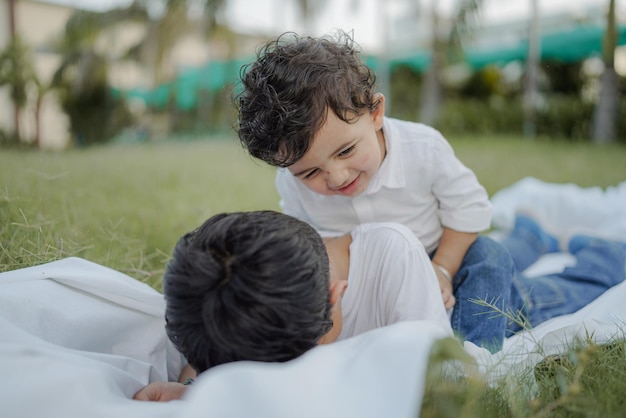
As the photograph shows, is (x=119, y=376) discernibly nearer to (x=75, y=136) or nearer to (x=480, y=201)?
(x=480, y=201)

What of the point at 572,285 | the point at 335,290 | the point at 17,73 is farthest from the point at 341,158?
the point at 17,73

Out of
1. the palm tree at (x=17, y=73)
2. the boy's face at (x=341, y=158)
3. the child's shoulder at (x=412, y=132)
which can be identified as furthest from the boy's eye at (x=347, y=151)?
the palm tree at (x=17, y=73)

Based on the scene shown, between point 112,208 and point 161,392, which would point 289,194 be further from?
→ point 112,208

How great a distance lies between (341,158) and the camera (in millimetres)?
1626

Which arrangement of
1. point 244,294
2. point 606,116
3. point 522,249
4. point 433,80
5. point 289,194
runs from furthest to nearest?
point 433,80 < point 606,116 < point 522,249 < point 289,194 < point 244,294

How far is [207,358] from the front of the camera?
1038mm

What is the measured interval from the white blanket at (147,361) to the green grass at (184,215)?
3.6 inches

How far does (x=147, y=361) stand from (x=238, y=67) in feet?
29.3

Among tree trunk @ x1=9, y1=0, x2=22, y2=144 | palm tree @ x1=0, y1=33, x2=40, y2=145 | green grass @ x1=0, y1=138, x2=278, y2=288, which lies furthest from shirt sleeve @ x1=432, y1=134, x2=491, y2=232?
palm tree @ x1=0, y1=33, x2=40, y2=145

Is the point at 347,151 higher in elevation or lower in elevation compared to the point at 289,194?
higher

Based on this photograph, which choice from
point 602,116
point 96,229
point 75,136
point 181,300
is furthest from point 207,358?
point 75,136

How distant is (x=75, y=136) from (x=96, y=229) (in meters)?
16.2

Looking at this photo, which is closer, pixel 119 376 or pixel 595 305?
pixel 119 376

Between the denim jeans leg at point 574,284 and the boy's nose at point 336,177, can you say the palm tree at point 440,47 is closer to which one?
the denim jeans leg at point 574,284
